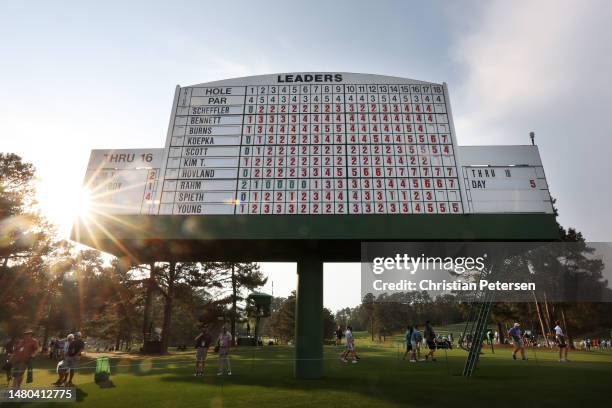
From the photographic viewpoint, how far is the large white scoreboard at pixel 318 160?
12.8m

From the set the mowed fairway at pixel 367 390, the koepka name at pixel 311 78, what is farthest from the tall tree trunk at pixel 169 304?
the koepka name at pixel 311 78

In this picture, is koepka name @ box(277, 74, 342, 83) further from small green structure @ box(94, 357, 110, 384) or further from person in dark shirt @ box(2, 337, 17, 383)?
person in dark shirt @ box(2, 337, 17, 383)

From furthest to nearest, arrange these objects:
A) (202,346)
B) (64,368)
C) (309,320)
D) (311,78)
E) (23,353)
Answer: (202,346) < (311,78) < (309,320) < (64,368) < (23,353)

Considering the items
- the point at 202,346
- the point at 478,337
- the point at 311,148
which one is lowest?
the point at 202,346

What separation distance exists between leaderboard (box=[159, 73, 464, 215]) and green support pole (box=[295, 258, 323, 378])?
10.9ft

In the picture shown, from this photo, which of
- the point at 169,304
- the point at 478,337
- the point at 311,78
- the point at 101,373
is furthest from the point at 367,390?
the point at 169,304

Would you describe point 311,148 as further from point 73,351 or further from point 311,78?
point 73,351

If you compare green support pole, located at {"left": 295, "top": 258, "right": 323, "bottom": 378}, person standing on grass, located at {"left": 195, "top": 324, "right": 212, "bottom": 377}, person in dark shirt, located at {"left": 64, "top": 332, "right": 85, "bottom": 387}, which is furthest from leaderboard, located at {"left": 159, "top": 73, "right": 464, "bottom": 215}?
person in dark shirt, located at {"left": 64, "top": 332, "right": 85, "bottom": 387}

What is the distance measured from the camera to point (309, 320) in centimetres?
1440

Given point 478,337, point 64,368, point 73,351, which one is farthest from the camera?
point 478,337

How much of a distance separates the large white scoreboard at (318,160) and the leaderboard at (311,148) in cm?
4

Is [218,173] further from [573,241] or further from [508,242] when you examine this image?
[573,241]

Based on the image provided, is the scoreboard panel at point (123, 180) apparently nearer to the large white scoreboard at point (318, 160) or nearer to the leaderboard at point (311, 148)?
the large white scoreboard at point (318, 160)

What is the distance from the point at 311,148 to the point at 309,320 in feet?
21.2
